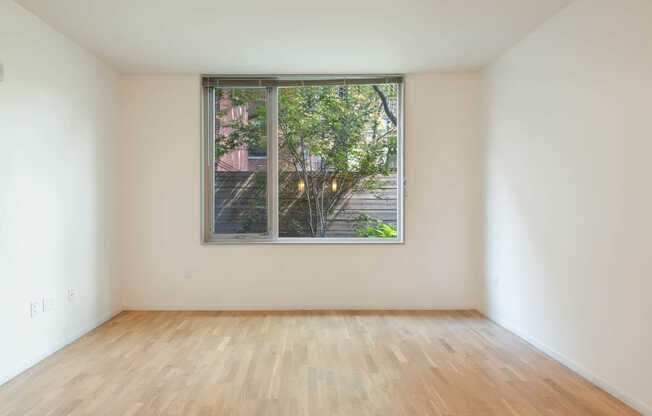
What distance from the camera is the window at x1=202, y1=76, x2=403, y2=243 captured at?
16.3ft

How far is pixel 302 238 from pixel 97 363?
2.43m

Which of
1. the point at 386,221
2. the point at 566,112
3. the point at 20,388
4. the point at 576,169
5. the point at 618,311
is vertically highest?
the point at 566,112

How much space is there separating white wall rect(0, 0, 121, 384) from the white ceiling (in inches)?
11.6

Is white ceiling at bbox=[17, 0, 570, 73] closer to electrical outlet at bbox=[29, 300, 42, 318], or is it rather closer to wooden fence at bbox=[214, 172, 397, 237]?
wooden fence at bbox=[214, 172, 397, 237]

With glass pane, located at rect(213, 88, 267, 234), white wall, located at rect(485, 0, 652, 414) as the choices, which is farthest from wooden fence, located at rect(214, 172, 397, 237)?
white wall, located at rect(485, 0, 652, 414)

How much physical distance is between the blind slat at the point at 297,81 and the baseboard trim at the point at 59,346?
2.76 metres

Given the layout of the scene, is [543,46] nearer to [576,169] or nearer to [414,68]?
[576,169]

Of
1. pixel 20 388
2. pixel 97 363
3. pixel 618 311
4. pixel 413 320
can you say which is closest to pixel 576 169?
pixel 618 311

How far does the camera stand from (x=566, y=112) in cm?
319

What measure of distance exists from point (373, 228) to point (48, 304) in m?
3.25

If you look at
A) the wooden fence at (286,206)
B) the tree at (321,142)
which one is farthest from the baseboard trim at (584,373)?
the tree at (321,142)

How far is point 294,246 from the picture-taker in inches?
191

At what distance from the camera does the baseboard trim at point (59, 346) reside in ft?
9.78

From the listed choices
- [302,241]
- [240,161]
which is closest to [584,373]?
[302,241]
